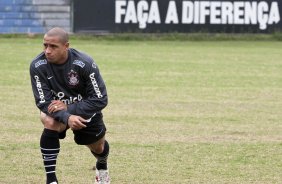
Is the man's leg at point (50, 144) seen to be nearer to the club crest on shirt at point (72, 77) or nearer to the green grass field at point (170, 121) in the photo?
the club crest on shirt at point (72, 77)

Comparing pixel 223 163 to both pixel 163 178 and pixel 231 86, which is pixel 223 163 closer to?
pixel 163 178

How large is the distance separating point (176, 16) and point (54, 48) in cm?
2802

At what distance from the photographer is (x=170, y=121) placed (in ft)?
51.1

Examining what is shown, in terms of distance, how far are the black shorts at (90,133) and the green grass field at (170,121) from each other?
85 cm

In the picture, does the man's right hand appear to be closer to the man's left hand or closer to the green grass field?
the man's left hand

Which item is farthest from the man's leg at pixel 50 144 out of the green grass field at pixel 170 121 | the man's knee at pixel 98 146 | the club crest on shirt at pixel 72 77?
the green grass field at pixel 170 121

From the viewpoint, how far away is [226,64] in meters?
26.8

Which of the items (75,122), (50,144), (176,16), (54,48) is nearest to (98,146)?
(50,144)

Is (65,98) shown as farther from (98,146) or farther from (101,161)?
(101,161)

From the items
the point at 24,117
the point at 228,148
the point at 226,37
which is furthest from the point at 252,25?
the point at 228,148

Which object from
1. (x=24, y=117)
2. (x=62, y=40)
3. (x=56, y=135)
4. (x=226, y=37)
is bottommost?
(x=226, y=37)

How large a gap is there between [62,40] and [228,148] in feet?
14.9

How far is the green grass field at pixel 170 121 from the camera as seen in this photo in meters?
10.9

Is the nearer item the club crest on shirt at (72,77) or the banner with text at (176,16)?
the club crest on shirt at (72,77)
